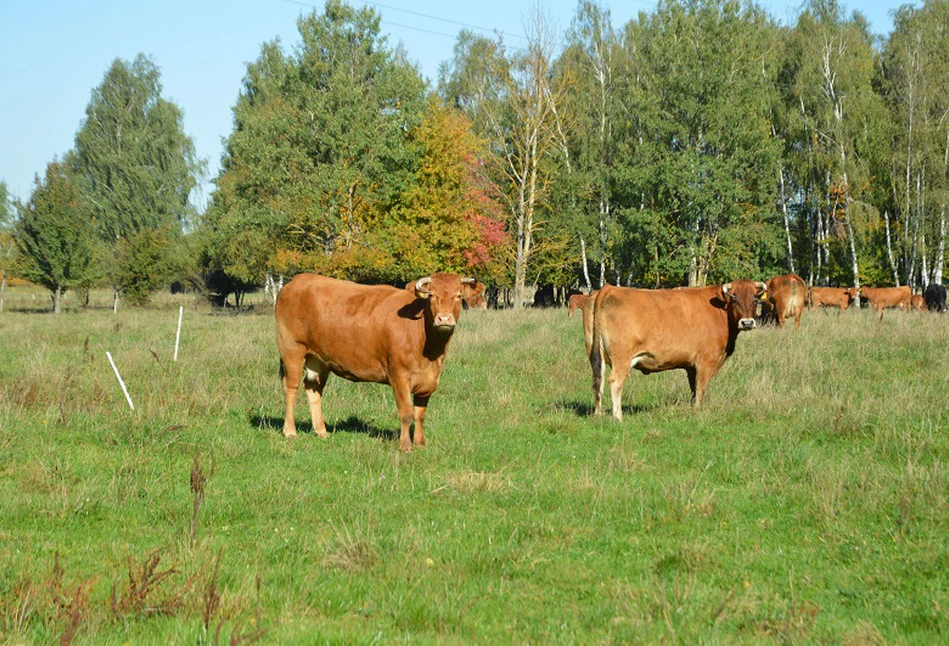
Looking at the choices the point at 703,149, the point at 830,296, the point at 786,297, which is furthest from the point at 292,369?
the point at 703,149

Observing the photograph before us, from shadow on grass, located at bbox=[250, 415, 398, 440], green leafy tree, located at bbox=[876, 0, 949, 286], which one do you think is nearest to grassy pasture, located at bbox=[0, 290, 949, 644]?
shadow on grass, located at bbox=[250, 415, 398, 440]

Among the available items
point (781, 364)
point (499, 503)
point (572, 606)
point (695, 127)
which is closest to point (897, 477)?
point (499, 503)

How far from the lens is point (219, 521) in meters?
6.66

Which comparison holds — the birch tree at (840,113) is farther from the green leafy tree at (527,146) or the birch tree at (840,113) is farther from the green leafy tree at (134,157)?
the green leafy tree at (134,157)

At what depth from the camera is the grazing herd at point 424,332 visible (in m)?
9.70

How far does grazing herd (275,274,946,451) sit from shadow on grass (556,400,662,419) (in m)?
0.33

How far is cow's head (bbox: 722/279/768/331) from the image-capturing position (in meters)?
11.9

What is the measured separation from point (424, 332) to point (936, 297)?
30.7 metres

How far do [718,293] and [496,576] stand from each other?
808 cm

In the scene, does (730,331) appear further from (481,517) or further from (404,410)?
(481,517)

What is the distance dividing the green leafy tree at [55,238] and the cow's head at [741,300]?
4023cm

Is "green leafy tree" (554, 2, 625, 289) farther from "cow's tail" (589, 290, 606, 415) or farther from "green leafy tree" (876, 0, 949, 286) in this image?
"cow's tail" (589, 290, 606, 415)

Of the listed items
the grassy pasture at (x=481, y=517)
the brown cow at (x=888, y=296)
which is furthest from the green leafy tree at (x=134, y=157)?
the grassy pasture at (x=481, y=517)

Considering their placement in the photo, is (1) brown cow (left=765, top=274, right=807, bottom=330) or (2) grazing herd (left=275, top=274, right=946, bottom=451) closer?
(2) grazing herd (left=275, top=274, right=946, bottom=451)
